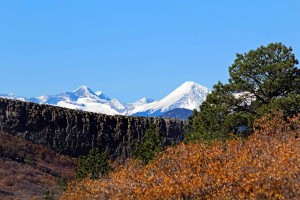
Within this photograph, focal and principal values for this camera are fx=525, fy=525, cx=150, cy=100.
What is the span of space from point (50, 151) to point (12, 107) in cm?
2187

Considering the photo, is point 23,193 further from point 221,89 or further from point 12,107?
point 12,107

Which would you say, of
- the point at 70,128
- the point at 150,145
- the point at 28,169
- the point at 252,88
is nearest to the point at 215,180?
the point at 252,88

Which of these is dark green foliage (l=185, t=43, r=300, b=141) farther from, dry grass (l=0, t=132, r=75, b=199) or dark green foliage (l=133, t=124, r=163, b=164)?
dry grass (l=0, t=132, r=75, b=199)

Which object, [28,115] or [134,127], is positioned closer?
[28,115]

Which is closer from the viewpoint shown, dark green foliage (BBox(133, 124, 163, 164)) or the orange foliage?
the orange foliage

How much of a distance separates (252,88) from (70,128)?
115 m

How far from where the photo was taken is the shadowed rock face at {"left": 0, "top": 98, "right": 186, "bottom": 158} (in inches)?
5925

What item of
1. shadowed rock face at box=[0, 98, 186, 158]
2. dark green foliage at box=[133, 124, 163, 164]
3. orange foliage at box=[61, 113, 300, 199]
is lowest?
orange foliage at box=[61, 113, 300, 199]

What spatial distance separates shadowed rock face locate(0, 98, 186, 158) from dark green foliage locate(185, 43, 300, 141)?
4029 inches

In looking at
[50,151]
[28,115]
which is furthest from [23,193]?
[28,115]

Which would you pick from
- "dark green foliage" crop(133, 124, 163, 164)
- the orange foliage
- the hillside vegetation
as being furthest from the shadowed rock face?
the orange foliage

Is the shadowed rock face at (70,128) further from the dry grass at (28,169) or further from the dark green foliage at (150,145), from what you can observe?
the dark green foliage at (150,145)

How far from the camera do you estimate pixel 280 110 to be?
45.5 meters

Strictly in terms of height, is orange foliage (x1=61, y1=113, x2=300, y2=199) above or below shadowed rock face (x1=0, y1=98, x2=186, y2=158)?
below
